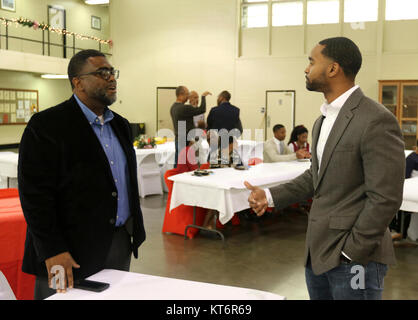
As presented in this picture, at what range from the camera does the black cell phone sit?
1.52 m

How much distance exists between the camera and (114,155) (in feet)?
6.32

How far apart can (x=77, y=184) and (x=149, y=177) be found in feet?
19.4

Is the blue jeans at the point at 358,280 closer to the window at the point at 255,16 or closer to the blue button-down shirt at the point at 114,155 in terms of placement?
the blue button-down shirt at the point at 114,155

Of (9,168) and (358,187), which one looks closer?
(358,187)

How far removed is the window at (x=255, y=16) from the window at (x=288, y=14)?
268 millimetres

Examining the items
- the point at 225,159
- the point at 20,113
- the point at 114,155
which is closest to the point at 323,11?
the point at 225,159

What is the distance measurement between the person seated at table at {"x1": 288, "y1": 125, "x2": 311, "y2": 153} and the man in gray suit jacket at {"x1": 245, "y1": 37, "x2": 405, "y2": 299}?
16.3 ft

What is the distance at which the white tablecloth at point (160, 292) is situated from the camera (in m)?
1.46

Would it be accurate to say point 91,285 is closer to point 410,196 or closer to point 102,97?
point 102,97

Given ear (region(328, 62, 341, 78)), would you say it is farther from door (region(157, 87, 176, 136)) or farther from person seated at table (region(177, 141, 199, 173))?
door (region(157, 87, 176, 136))

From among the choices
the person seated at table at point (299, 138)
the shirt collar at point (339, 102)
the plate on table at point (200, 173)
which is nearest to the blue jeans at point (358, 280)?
the shirt collar at point (339, 102)

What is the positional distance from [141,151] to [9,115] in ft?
22.4

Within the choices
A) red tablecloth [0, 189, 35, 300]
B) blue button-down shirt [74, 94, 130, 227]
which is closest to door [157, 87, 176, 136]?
red tablecloth [0, 189, 35, 300]
